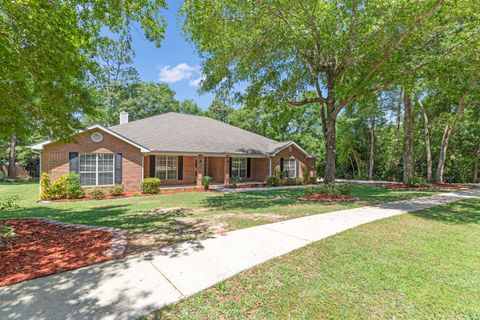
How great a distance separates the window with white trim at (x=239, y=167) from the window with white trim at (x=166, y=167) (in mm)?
4665

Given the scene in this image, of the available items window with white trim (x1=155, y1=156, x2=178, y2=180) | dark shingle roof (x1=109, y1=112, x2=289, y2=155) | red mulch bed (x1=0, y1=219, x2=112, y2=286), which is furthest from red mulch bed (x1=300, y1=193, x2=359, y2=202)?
window with white trim (x1=155, y1=156, x2=178, y2=180)

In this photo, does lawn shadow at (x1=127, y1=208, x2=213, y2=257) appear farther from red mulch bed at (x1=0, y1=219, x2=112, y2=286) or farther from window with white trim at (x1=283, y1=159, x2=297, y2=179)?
window with white trim at (x1=283, y1=159, x2=297, y2=179)

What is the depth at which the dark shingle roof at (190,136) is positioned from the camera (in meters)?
16.6

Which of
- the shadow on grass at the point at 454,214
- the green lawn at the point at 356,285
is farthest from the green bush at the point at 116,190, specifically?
the shadow on grass at the point at 454,214

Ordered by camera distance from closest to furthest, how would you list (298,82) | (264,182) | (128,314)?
(128,314), (298,82), (264,182)

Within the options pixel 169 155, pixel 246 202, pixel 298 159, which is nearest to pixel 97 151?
pixel 169 155

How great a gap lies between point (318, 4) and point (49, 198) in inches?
623

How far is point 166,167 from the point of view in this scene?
17094mm

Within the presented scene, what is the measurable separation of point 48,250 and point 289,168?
1871 cm

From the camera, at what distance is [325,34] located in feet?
31.8

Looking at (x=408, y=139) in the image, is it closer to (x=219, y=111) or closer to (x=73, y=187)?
(x=73, y=187)

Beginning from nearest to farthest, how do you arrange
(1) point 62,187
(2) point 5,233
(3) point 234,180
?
(2) point 5,233 < (1) point 62,187 < (3) point 234,180

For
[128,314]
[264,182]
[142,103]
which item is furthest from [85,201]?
[142,103]

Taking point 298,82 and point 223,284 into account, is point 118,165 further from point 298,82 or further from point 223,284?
point 223,284
